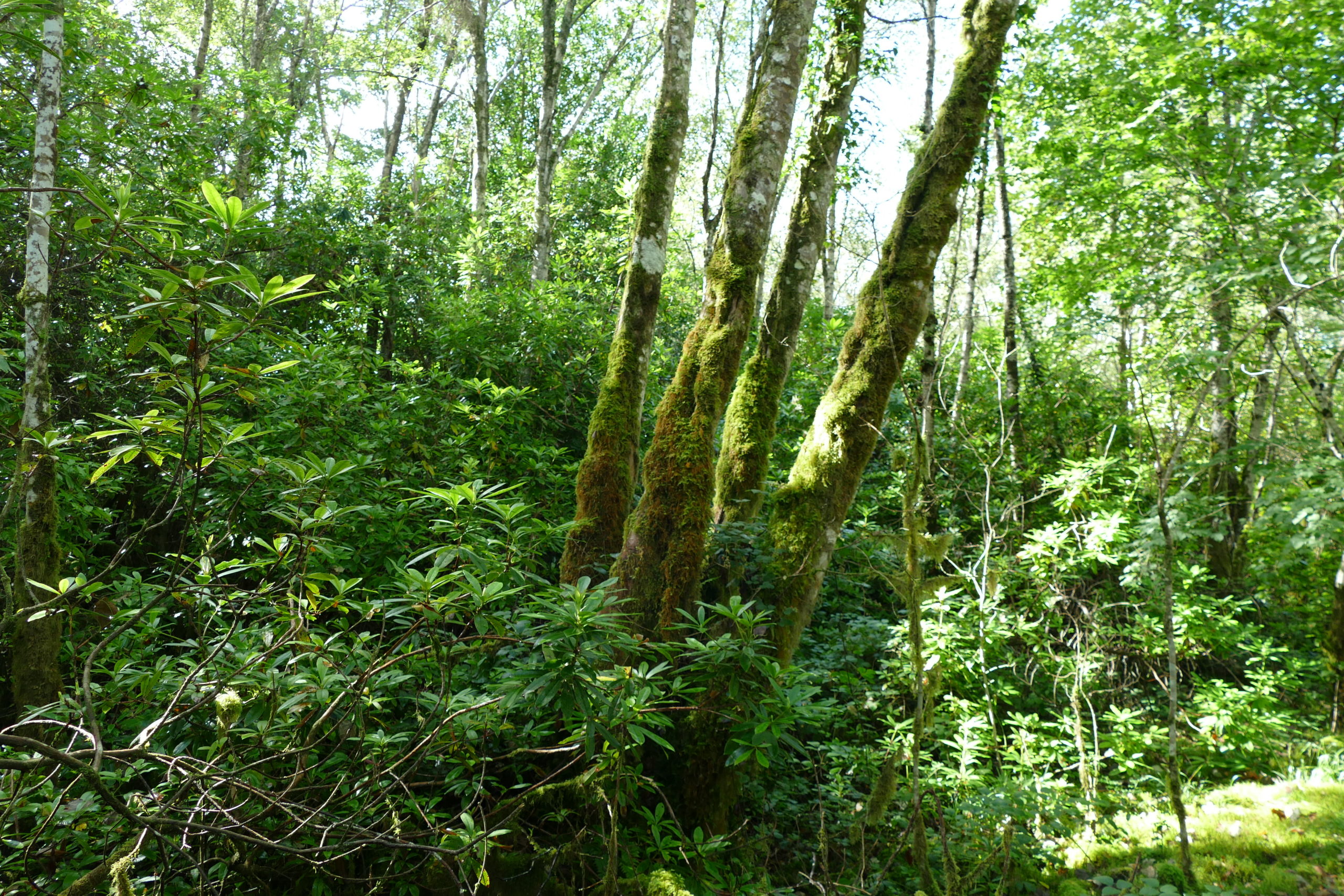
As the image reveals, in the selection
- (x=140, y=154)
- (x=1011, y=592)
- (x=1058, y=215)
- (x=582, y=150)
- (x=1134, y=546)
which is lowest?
(x=1011, y=592)

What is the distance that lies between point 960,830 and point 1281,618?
6713 millimetres

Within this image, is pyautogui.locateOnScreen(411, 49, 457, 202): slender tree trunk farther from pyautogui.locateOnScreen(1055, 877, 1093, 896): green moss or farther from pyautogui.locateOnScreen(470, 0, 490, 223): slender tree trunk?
pyautogui.locateOnScreen(1055, 877, 1093, 896): green moss

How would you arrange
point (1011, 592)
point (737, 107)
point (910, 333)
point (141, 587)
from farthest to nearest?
point (737, 107)
point (1011, 592)
point (910, 333)
point (141, 587)

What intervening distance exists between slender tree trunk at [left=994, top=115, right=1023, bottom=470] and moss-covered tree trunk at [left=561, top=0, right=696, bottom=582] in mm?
6617

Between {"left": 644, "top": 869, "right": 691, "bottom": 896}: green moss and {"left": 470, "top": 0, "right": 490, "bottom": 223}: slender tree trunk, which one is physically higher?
{"left": 470, "top": 0, "right": 490, "bottom": 223}: slender tree trunk

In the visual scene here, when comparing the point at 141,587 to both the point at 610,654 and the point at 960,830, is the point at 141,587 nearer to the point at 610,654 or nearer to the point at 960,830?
the point at 610,654

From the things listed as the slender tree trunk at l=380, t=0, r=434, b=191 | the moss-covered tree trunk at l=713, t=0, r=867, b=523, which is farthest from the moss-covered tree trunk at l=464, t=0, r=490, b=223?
the moss-covered tree trunk at l=713, t=0, r=867, b=523

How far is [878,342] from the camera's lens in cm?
484

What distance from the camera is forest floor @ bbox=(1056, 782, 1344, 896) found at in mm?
4164

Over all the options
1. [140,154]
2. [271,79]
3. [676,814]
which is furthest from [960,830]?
[271,79]

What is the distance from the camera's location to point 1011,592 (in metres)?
7.43

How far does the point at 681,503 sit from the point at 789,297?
197 cm

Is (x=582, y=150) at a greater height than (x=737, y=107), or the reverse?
(x=737, y=107)

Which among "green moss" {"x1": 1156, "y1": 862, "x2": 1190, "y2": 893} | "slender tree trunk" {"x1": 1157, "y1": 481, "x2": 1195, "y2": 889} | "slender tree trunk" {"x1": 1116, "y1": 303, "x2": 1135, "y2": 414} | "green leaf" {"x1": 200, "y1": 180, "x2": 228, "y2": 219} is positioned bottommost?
"green moss" {"x1": 1156, "y1": 862, "x2": 1190, "y2": 893}
